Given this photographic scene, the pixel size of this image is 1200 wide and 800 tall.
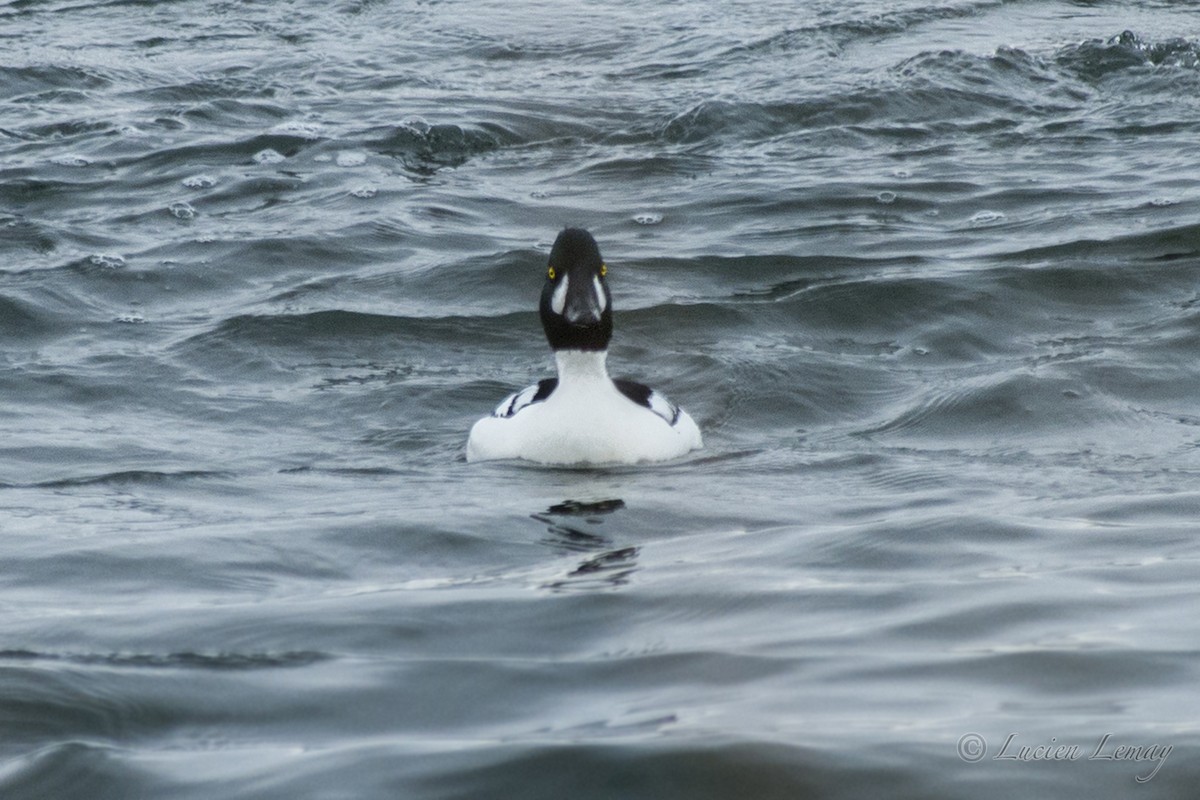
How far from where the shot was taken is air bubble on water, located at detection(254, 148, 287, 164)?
13930 mm

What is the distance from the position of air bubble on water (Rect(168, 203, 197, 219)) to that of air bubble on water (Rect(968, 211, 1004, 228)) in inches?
213

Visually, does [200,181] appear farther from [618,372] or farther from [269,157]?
[618,372]

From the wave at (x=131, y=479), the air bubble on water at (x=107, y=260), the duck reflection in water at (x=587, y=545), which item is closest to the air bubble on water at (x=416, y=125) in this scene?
the air bubble on water at (x=107, y=260)

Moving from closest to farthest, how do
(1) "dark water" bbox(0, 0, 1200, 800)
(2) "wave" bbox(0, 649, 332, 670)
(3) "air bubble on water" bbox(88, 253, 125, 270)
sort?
(1) "dark water" bbox(0, 0, 1200, 800)
(2) "wave" bbox(0, 649, 332, 670)
(3) "air bubble on water" bbox(88, 253, 125, 270)

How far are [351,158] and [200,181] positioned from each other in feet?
4.06

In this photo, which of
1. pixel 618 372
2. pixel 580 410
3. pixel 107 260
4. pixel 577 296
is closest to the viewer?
pixel 577 296

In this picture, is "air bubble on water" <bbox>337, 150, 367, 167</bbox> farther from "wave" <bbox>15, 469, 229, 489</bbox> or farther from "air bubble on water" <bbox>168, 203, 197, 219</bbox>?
"wave" <bbox>15, 469, 229, 489</bbox>

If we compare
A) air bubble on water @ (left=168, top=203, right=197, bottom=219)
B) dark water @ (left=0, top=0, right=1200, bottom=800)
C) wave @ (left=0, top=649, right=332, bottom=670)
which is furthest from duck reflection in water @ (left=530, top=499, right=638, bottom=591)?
air bubble on water @ (left=168, top=203, right=197, bottom=219)

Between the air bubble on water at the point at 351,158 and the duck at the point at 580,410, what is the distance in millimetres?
6159

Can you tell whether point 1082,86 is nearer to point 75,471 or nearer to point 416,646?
point 75,471

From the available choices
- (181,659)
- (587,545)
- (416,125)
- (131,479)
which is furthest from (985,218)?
(181,659)

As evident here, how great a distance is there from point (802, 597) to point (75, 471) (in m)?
4.02

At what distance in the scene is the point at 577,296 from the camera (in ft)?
25.2

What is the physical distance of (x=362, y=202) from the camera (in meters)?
12.9
